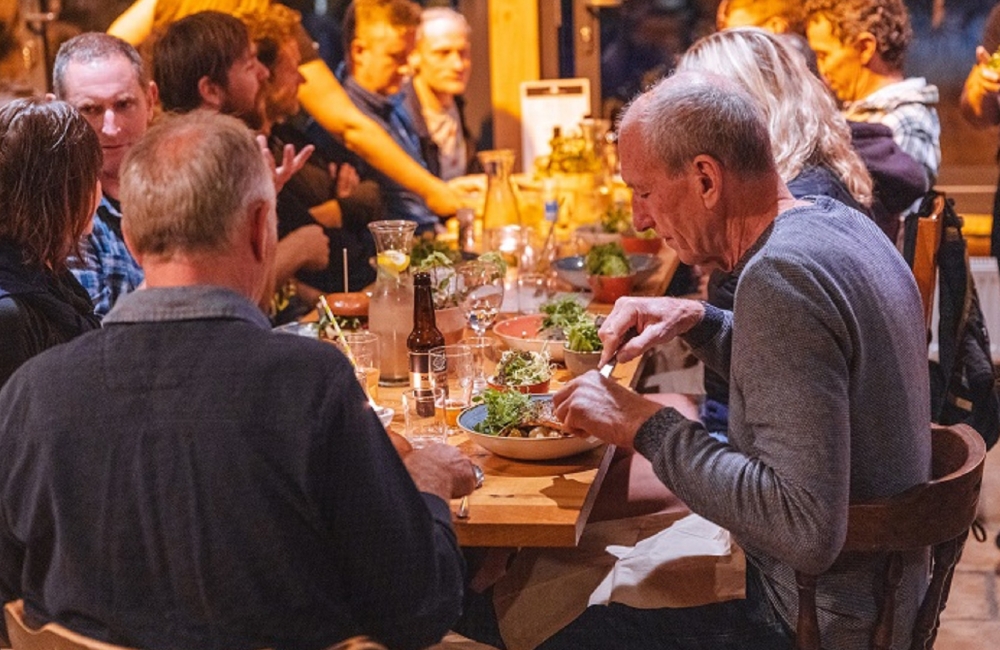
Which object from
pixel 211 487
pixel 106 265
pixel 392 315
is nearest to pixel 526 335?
pixel 392 315

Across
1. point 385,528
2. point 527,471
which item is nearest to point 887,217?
point 527,471

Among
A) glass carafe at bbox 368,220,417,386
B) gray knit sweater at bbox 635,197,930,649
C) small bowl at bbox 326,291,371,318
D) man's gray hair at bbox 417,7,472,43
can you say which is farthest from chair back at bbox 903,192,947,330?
man's gray hair at bbox 417,7,472,43

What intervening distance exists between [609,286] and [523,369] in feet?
3.07

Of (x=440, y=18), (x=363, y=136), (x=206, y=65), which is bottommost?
(x=363, y=136)

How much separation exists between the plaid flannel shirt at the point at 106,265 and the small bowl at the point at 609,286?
1.19 m

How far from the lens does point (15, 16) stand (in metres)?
5.36

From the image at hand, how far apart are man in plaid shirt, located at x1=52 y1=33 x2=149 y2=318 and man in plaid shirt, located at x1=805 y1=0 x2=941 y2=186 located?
227cm

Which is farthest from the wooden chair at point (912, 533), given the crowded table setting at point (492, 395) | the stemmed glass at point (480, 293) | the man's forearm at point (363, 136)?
the man's forearm at point (363, 136)

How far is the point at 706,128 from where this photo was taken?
185 centimetres

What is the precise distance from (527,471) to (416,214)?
302 centimetres

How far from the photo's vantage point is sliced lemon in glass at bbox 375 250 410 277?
265 centimetres

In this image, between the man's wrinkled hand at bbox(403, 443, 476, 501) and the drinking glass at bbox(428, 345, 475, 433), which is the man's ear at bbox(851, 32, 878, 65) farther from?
the man's wrinkled hand at bbox(403, 443, 476, 501)

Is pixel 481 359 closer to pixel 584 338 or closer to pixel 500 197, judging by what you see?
pixel 584 338

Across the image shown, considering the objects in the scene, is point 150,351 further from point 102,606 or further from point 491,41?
point 491,41
